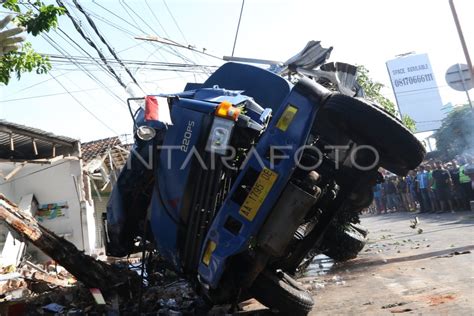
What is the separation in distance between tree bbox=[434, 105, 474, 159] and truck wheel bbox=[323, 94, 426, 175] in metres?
21.9

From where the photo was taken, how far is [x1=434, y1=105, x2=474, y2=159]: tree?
24.6 metres

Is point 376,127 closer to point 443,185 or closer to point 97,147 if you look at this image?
point 443,185

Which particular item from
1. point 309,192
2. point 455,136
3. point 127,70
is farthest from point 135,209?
point 455,136

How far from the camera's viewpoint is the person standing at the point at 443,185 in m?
14.9

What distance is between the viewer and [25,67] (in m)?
7.06

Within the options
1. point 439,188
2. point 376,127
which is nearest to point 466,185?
point 439,188

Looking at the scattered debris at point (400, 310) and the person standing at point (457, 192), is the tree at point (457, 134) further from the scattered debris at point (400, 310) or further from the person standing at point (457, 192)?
the scattered debris at point (400, 310)

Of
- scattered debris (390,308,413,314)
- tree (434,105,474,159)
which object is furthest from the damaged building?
tree (434,105,474,159)

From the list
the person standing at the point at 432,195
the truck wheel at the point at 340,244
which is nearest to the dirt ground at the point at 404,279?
the truck wheel at the point at 340,244

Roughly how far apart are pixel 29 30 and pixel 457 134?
23802 mm

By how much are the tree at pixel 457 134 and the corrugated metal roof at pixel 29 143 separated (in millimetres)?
18779

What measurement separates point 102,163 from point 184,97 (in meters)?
14.6

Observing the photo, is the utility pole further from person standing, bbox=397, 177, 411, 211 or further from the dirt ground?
person standing, bbox=397, 177, 411, 211

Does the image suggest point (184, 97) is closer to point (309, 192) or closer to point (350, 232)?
point (309, 192)
